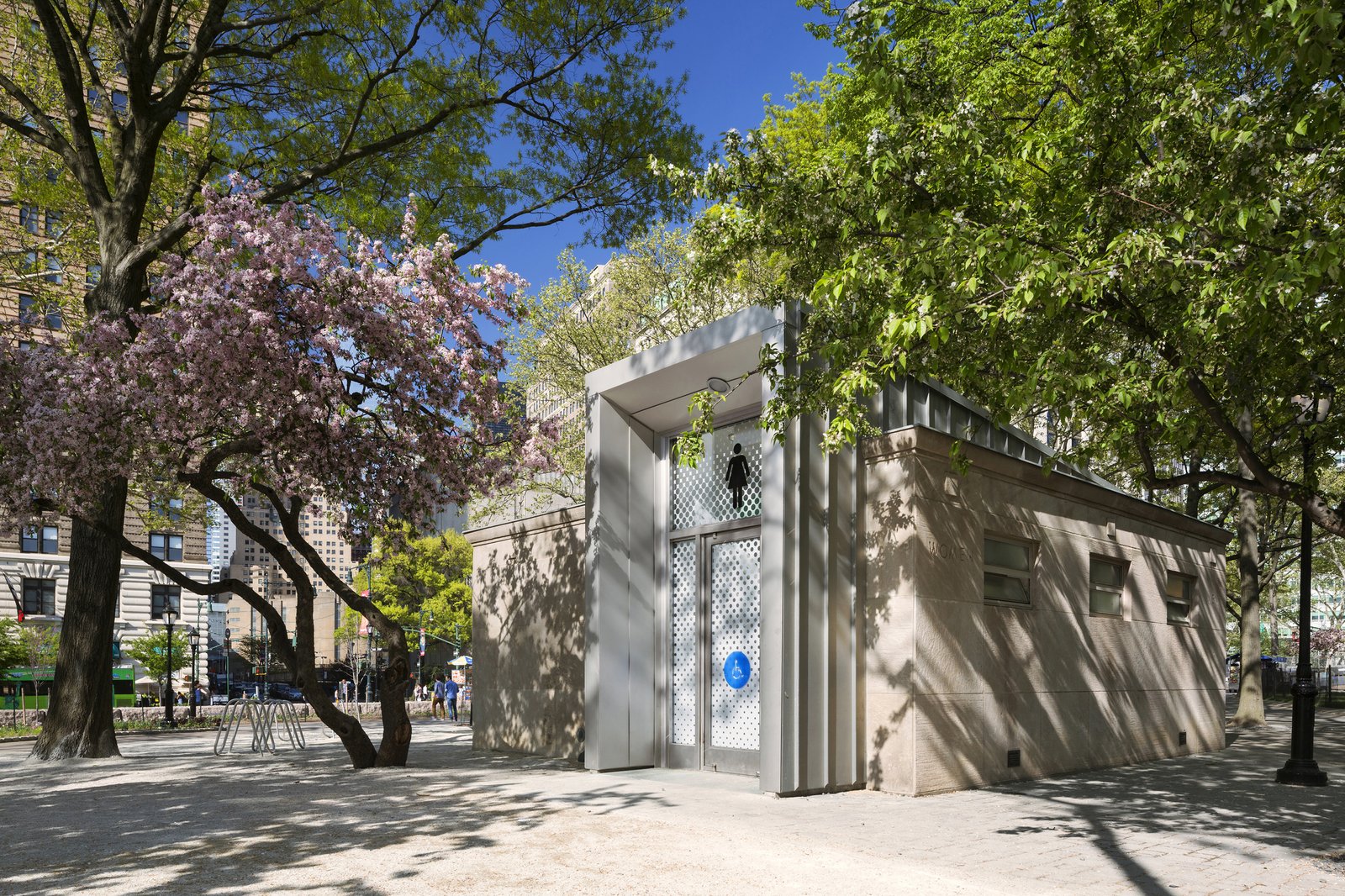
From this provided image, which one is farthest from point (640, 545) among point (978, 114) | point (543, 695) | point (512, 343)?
point (512, 343)

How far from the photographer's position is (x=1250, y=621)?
22.3 metres

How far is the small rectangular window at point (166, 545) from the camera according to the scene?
205 ft

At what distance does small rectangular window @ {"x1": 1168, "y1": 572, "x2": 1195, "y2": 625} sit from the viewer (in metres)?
16.1

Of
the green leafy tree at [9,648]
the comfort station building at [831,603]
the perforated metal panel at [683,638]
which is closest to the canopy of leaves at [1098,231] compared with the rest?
the comfort station building at [831,603]

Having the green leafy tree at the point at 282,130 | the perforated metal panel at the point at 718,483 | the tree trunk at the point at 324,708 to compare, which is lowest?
the tree trunk at the point at 324,708

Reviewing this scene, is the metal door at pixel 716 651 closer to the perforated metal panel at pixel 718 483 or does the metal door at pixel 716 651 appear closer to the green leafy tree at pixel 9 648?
the perforated metal panel at pixel 718 483

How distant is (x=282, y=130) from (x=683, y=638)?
11.9 metres

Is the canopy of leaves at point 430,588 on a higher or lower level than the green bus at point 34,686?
higher

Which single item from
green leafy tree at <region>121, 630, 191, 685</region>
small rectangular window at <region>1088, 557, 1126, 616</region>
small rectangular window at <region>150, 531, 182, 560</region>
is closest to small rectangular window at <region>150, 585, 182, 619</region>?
small rectangular window at <region>150, 531, 182, 560</region>

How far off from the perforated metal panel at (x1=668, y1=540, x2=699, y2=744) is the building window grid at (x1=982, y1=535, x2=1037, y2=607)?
352 centimetres

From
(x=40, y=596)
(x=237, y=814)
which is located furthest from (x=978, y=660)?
(x=40, y=596)

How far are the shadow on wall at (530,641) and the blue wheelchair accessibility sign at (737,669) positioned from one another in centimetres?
270

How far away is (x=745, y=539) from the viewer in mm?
12469

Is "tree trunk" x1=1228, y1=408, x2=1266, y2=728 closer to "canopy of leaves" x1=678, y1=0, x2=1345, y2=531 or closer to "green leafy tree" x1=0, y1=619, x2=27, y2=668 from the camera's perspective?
"canopy of leaves" x1=678, y1=0, x2=1345, y2=531
